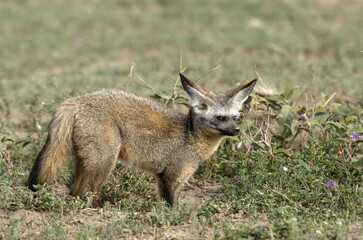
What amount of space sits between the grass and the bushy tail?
0.19 metres

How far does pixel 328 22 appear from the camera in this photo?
45.6 feet

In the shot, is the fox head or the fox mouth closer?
the fox mouth

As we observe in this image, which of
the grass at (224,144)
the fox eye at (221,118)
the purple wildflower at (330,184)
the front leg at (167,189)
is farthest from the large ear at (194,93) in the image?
the purple wildflower at (330,184)

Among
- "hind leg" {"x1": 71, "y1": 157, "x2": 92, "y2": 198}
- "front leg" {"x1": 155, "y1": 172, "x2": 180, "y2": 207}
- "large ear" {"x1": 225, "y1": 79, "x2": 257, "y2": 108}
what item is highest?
"large ear" {"x1": 225, "y1": 79, "x2": 257, "y2": 108}

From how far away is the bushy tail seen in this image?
518cm

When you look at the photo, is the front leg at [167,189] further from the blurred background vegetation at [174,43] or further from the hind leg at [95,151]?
the blurred background vegetation at [174,43]

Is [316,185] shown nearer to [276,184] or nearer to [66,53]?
[276,184]

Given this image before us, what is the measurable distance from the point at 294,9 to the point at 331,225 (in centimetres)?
1097

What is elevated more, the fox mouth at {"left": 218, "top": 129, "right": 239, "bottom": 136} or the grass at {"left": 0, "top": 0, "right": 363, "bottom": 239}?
the fox mouth at {"left": 218, "top": 129, "right": 239, "bottom": 136}

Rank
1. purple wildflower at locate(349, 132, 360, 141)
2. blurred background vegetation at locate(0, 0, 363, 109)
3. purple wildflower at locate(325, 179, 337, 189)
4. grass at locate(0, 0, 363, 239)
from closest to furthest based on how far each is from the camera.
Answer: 1. grass at locate(0, 0, 363, 239)
2. purple wildflower at locate(325, 179, 337, 189)
3. purple wildflower at locate(349, 132, 360, 141)
4. blurred background vegetation at locate(0, 0, 363, 109)

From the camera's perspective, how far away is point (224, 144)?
659 centimetres

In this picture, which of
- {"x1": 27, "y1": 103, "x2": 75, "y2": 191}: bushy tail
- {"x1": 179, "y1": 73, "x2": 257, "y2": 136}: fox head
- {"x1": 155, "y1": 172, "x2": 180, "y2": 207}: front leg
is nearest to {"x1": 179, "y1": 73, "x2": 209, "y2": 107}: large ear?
{"x1": 179, "y1": 73, "x2": 257, "y2": 136}: fox head

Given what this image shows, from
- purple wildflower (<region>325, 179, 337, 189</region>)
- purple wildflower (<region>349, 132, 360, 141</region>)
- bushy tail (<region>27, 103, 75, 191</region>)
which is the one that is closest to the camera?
bushy tail (<region>27, 103, 75, 191</region>)

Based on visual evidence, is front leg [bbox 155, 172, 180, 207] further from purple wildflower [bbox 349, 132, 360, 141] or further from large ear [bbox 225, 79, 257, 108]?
purple wildflower [bbox 349, 132, 360, 141]
